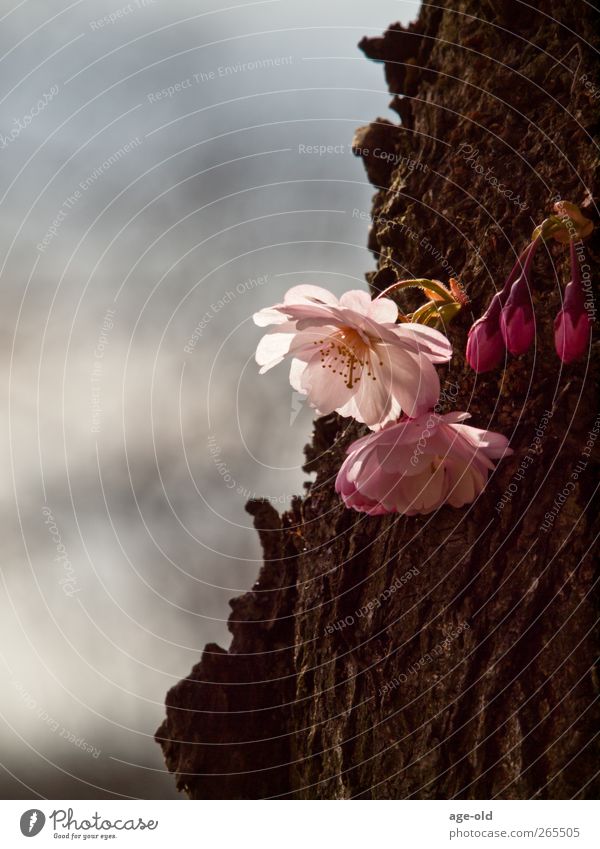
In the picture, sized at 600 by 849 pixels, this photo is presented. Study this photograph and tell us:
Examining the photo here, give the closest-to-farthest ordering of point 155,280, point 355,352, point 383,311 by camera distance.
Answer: point 383,311 → point 355,352 → point 155,280

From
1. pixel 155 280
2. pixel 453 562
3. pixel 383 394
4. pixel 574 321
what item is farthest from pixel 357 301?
pixel 155 280

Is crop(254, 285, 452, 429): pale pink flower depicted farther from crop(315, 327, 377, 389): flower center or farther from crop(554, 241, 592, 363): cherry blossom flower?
crop(554, 241, 592, 363): cherry blossom flower

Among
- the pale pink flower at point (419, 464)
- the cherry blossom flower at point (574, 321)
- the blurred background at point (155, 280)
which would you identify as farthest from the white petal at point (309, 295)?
the blurred background at point (155, 280)

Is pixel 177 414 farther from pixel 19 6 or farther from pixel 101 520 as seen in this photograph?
pixel 19 6

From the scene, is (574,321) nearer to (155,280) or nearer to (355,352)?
(355,352)

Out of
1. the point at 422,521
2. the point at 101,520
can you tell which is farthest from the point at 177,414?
the point at 422,521

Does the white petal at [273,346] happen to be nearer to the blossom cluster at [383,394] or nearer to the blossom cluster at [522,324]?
the blossom cluster at [383,394]
